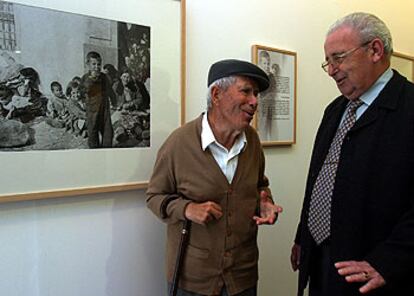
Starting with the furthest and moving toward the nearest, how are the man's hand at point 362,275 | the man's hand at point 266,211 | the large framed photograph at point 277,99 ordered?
the large framed photograph at point 277,99, the man's hand at point 266,211, the man's hand at point 362,275

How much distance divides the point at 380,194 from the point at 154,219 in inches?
32.6

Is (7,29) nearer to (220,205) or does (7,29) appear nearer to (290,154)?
(220,205)

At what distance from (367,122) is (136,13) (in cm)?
87

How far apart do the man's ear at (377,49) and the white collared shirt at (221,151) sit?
532 millimetres

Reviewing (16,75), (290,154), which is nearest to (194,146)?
(16,75)

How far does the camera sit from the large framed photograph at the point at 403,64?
2686 mm

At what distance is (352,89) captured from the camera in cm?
A: 137

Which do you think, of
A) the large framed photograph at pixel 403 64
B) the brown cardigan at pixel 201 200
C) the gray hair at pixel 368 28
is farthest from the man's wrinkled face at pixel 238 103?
the large framed photograph at pixel 403 64

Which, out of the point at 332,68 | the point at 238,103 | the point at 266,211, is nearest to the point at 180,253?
the point at 266,211

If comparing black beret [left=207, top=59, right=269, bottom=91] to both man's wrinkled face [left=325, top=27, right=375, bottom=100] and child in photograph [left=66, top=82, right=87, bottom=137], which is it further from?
child in photograph [left=66, top=82, right=87, bottom=137]

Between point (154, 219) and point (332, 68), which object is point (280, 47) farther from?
point (154, 219)

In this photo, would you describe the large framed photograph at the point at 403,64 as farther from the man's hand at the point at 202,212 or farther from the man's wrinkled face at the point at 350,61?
the man's hand at the point at 202,212

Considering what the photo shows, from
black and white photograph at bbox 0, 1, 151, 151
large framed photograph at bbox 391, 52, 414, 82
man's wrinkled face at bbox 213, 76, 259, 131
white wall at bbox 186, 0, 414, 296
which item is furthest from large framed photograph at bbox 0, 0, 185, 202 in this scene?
large framed photograph at bbox 391, 52, 414, 82

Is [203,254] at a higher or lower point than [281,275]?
higher
